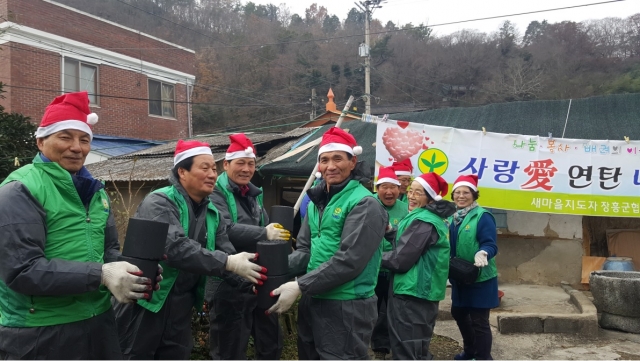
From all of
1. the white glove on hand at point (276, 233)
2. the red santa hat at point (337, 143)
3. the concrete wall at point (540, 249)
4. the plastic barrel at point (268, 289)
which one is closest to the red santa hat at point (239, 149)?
the white glove on hand at point (276, 233)

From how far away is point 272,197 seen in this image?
9.41 m

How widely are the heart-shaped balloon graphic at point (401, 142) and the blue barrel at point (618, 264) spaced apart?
3.15 m

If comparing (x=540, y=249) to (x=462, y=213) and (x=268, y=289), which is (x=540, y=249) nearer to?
(x=462, y=213)

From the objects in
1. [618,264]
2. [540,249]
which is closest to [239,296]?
[540,249]

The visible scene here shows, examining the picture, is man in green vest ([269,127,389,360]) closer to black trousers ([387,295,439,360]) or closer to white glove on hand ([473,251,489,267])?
black trousers ([387,295,439,360])

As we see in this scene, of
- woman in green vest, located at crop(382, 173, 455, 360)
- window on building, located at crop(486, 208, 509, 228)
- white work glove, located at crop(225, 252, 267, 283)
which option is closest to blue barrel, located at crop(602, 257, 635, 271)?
window on building, located at crop(486, 208, 509, 228)

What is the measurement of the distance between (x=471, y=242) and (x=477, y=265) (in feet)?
0.89

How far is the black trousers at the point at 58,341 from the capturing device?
7.11 feet

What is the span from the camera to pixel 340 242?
2.81 metres

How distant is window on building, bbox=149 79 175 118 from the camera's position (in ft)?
63.8

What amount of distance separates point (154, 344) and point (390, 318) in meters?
1.73

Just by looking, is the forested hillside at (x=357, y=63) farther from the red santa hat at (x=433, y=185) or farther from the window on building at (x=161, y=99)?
the red santa hat at (x=433, y=185)

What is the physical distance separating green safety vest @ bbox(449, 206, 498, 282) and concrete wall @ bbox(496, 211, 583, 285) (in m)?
3.55

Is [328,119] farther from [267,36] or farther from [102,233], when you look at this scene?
[267,36]
